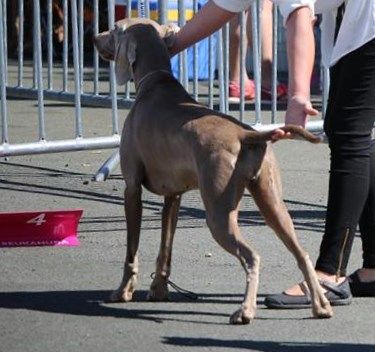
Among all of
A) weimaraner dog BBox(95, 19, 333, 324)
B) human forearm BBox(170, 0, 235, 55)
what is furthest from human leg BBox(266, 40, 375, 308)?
human forearm BBox(170, 0, 235, 55)

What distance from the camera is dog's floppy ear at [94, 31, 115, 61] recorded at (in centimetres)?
618

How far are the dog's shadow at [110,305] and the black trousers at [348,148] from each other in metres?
0.48

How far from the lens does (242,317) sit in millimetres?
5527

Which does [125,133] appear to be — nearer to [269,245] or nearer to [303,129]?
[303,129]

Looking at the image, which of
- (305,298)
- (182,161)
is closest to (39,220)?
(182,161)

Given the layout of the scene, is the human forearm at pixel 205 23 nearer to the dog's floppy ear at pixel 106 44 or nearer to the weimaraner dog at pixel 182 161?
the weimaraner dog at pixel 182 161

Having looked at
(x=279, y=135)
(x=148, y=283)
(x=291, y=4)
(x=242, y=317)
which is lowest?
(x=148, y=283)

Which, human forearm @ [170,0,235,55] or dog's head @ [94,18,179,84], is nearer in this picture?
human forearm @ [170,0,235,55]

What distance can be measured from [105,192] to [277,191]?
3.18 meters

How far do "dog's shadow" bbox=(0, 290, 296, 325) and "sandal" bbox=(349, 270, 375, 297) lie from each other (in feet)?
1.59

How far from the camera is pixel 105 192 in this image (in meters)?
8.70

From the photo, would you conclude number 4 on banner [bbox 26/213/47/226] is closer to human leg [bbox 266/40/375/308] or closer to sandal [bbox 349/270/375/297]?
human leg [bbox 266/40/375/308]

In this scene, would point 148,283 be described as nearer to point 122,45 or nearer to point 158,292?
point 158,292

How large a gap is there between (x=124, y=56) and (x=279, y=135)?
1040mm
